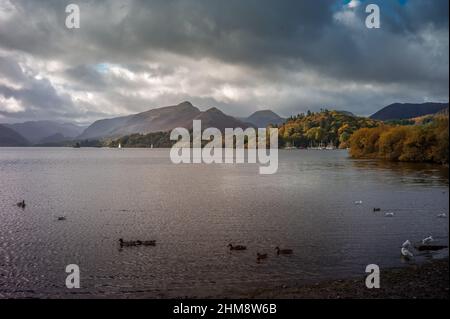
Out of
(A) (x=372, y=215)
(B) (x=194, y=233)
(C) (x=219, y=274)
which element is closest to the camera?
(C) (x=219, y=274)

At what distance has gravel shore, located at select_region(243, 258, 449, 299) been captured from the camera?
2097cm

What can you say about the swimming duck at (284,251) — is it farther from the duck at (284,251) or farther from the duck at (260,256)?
the duck at (260,256)

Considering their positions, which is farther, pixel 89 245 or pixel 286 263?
pixel 89 245

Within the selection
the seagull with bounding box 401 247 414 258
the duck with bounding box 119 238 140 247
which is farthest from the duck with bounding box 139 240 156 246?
the seagull with bounding box 401 247 414 258

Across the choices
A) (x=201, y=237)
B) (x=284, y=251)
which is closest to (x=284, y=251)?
(x=284, y=251)

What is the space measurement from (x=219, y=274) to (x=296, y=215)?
24111 millimetres

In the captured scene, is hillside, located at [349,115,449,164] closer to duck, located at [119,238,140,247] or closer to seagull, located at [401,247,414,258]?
seagull, located at [401,247,414,258]

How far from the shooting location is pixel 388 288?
74.3ft

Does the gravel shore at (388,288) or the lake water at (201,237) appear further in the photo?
the lake water at (201,237)

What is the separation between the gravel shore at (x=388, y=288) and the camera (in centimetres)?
2097

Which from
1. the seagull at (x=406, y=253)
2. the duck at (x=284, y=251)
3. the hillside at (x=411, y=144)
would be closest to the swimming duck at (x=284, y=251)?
the duck at (x=284, y=251)
